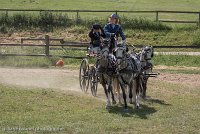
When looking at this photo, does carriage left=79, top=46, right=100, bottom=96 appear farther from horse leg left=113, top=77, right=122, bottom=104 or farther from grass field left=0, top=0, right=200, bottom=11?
grass field left=0, top=0, right=200, bottom=11

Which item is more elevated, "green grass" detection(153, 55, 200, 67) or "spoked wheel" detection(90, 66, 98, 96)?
"spoked wheel" detection(90, 66, 98, 96)

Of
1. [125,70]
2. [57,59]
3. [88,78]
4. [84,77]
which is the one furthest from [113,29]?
[57,59]

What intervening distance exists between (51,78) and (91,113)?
6328mm

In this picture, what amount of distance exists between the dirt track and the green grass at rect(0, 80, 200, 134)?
4.21ft

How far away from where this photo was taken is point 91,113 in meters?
12.6

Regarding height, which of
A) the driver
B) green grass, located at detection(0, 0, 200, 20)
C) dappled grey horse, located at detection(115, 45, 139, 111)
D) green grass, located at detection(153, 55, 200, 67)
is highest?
green grass, located at detection(0, 0, 200, 20)

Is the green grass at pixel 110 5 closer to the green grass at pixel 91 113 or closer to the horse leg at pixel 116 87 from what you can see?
the green grass at pixel 91 113

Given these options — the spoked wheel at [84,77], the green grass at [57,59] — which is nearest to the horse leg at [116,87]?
the spoked wheel at [84,77]

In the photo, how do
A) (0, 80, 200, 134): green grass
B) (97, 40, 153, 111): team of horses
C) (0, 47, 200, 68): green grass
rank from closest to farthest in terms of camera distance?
(0, 80, 200, 134): green grass, (97, 40, 153, 111): team of horses, (0, 47, 200, 68): green grass

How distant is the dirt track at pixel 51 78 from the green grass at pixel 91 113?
4.21ft

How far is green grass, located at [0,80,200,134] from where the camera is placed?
1108 centimetres

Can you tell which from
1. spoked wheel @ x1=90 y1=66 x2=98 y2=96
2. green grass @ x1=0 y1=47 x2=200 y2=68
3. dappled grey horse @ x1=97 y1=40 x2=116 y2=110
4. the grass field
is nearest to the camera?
dappled grey horse @ x1=97 y1=40 x2=116 y2=110

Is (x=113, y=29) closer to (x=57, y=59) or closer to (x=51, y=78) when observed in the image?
(x=51, y=78)

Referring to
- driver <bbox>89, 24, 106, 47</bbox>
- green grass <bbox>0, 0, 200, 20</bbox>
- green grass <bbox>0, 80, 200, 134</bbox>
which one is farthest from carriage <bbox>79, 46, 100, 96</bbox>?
green grass <bbox>0, 0, 200, 20</bbox>
